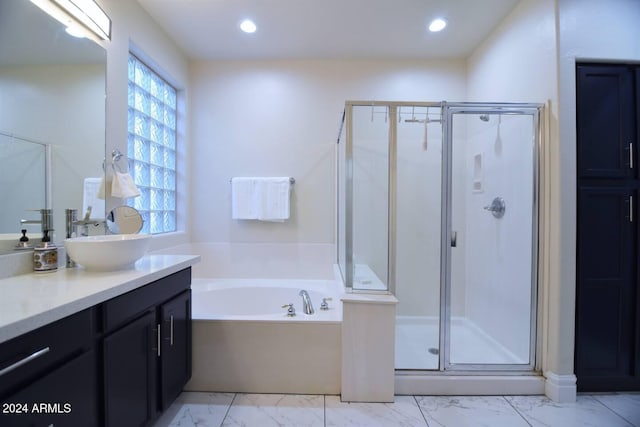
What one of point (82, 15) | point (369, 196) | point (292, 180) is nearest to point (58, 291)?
point (82, 15)

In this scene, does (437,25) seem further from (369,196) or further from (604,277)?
(604,277)

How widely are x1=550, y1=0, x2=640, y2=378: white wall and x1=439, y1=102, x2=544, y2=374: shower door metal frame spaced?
0.43ft

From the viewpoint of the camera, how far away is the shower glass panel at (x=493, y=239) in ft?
6.20

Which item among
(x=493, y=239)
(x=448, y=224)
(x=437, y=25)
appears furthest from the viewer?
(x=493, y=239)

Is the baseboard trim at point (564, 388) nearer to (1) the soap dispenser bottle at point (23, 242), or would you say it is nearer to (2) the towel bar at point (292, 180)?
(2) the towel bar at point (292, 180)

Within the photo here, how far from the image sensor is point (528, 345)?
1879 mm

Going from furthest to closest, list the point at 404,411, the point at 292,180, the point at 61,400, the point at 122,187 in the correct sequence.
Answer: the point at 292,180, the point at 122,187, the point at 404,411, the point at 61,400

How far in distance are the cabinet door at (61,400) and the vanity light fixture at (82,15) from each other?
162 centimetres

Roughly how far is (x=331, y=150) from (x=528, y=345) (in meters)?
2.14

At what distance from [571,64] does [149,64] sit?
2.91 meters

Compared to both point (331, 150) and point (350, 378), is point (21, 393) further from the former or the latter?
point (331, 150)

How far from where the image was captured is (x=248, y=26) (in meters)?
2.22

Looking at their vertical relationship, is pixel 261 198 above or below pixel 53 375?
above

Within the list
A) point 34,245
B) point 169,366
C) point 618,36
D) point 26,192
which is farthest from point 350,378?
point 618,36
